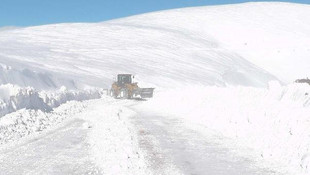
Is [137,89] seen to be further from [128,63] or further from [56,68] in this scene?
[128,63]

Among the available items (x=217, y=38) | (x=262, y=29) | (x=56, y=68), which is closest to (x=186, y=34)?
(x=217, y=38)

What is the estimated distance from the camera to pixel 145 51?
80.5m

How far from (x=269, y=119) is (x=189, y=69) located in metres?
62.8

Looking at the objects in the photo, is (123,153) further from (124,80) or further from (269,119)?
(124,80)

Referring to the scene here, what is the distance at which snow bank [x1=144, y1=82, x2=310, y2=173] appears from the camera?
9503 millimetres

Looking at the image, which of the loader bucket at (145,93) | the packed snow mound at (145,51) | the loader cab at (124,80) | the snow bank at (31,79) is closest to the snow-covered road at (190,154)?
the loader bucket at (145,93)

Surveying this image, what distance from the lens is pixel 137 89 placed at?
37938 mm

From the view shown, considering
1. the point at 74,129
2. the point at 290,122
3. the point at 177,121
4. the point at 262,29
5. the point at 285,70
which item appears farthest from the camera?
the point at 262,29

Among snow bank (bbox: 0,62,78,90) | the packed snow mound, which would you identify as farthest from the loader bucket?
the packed snow mound

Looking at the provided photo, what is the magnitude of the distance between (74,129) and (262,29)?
9498 cm

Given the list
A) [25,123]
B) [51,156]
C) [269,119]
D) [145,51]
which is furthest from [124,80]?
[145,51]

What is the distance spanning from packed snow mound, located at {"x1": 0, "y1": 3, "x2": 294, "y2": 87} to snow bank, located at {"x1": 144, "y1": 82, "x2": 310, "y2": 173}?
36.9 metres

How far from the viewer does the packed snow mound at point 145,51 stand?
63.2 m

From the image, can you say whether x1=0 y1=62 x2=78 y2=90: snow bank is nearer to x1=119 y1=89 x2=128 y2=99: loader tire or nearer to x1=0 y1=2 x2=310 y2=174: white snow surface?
x1=0 y1=2 x2=310 y2=174: white snow surface
